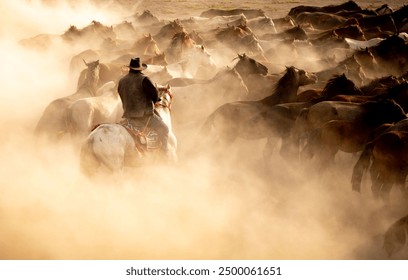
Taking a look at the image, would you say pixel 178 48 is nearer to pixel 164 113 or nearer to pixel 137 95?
pixel 164 113

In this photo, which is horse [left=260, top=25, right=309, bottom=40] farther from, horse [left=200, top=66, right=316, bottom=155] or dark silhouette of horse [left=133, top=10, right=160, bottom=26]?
horse [left=200, top=66, right=316, bottom=155]

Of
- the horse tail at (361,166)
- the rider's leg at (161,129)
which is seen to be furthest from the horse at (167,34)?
the horse tail at (361,166)

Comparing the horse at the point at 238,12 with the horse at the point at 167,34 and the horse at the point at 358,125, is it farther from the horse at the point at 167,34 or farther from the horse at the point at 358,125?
the horse at the point at 358,125

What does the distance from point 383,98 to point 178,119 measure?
4975 mm

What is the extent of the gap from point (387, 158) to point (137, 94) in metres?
4.23

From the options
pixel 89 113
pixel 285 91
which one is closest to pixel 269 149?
pixel 285 91

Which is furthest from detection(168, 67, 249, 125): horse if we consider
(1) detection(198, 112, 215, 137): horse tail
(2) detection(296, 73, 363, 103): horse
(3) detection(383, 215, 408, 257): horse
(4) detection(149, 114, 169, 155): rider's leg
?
(3) detection(383, 215, 408, 257): horse

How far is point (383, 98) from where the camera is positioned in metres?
10.1

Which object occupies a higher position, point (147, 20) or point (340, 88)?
point (147, 20)

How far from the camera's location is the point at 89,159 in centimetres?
745

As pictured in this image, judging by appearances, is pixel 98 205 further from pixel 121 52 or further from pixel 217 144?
pixel 121 52

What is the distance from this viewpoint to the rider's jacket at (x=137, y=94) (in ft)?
25.6

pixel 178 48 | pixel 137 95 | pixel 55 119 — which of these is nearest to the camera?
pixel 137 95

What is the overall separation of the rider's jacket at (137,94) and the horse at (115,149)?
278 mm
